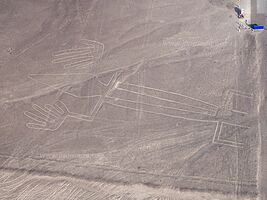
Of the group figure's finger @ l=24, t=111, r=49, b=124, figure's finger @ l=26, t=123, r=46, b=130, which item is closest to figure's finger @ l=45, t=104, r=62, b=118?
figure's finger @ l=24, t=111, r=49, b=124

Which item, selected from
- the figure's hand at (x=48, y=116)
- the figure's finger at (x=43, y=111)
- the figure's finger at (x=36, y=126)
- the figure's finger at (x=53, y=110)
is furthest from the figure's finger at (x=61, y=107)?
the figure's finger at (x=36, y=126)

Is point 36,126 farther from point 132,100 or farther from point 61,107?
point 132,100

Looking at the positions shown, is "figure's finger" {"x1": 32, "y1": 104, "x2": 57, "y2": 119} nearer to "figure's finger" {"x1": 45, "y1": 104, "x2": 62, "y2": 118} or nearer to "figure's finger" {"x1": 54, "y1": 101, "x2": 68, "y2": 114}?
"figure's finger" {"x1": 45, "y1": 104, "x2": 62, "y2": 118}

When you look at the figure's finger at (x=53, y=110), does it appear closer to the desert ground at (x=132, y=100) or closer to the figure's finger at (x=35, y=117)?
the desert ground at (x=132, y=100)

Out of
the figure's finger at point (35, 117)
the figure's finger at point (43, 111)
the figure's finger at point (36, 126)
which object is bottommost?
the figure's finger at point (36, 126)

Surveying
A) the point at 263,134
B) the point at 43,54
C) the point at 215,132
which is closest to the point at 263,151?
the point at 263,134

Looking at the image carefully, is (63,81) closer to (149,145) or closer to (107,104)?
(107,104)
